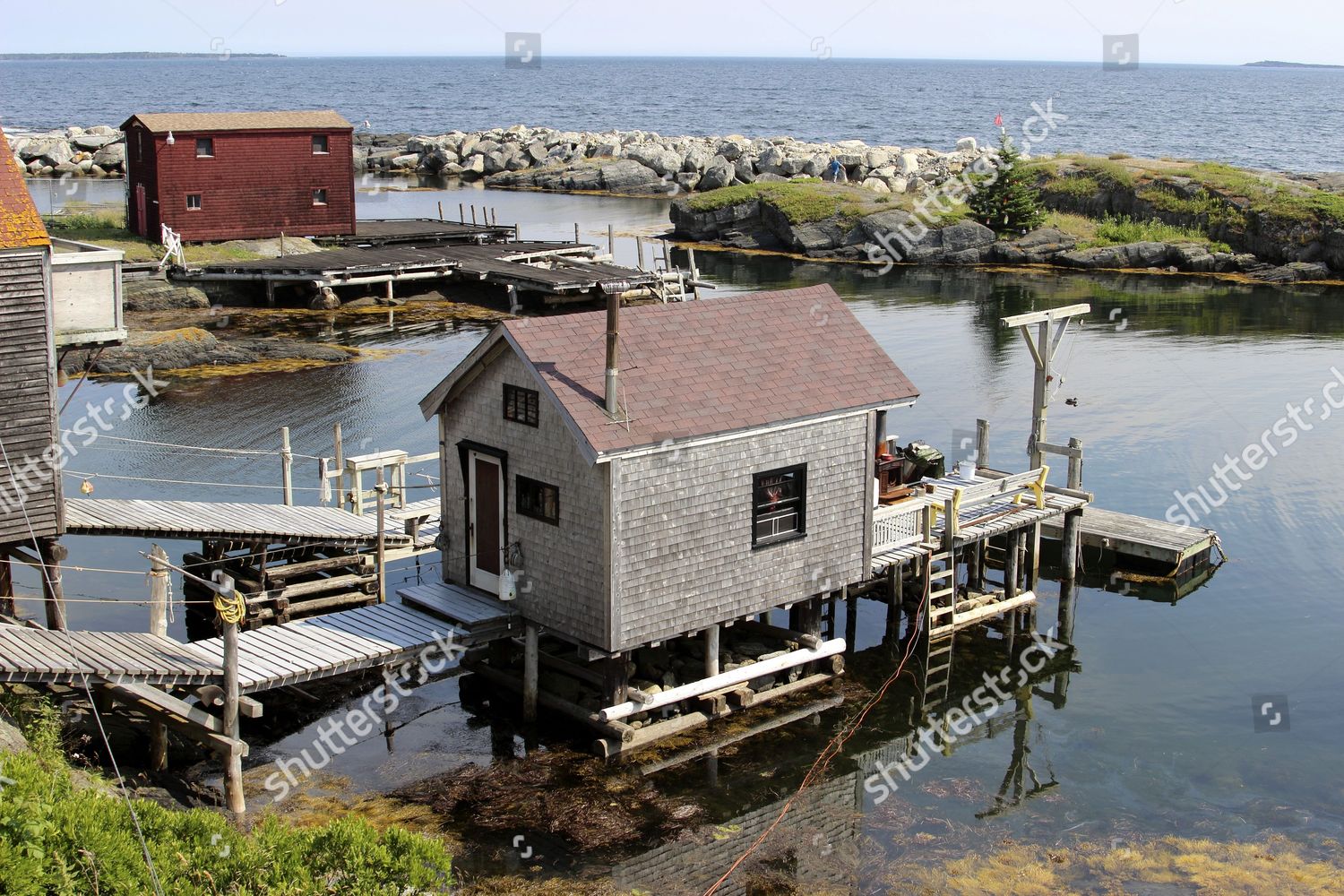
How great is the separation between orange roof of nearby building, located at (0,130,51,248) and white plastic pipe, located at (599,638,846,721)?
1035 centimetres

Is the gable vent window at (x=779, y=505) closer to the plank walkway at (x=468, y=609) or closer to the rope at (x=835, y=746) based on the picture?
the rope at (x=835, y=746)

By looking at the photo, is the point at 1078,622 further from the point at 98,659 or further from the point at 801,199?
the point at 801,199

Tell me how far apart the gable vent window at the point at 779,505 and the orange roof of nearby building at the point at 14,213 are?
1070cm

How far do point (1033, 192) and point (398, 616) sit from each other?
177 ft

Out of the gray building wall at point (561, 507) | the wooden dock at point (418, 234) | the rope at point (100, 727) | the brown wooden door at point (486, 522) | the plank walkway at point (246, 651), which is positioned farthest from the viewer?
the wooden dock at point (418, 234)

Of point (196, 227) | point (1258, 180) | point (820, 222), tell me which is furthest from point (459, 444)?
point (1258, 180)

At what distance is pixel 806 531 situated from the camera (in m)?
22.8

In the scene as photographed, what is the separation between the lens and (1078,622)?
2777 cm

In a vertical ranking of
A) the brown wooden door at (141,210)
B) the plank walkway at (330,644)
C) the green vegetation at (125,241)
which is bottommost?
Answer: the plank walkway at (330,644)

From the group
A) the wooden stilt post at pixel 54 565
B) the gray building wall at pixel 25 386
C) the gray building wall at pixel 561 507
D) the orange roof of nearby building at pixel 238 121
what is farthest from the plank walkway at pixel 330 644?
the orange roof of nearby building at pixel 238 121

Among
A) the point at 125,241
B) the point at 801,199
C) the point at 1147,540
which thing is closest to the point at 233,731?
the point at 1147,540

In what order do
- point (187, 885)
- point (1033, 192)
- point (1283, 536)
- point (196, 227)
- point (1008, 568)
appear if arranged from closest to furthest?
point (187, 885), point (1008, 568), point (1283, 536), point (196, 227), point (1033, 192)

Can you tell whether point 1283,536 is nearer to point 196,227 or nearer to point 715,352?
point 715,352

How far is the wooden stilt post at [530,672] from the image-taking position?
22.0m
